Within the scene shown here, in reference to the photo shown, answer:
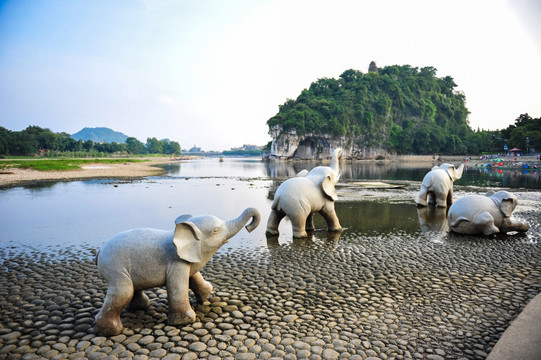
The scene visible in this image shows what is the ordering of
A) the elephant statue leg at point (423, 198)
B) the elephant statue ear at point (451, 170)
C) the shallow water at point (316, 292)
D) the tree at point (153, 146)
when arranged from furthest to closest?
the tree at point (153, 146) → the elephant statue ear at point (451, 170) → the elephant statue leg at point (423, 198) → the shallow water at point (316, 292)

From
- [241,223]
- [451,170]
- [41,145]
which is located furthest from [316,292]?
[41,145]

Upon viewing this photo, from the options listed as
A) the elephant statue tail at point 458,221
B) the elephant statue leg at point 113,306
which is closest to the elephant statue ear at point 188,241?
the elephant statue leg at point 113,306

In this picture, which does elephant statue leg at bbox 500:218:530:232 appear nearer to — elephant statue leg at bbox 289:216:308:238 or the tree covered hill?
elephant statue leg at bbox 289:216:308:238

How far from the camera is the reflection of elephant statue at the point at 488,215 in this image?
9320 mm

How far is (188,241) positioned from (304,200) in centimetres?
519

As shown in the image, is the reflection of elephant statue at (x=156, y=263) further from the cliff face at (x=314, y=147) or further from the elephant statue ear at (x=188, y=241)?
the cliff face at (x=314, y=147)

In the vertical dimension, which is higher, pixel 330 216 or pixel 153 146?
pixel 153 146

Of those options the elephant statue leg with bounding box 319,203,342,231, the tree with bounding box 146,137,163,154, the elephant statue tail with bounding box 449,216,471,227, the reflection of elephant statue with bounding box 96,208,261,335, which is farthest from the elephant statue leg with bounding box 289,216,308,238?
the tree with bounding box 146,137,163,154

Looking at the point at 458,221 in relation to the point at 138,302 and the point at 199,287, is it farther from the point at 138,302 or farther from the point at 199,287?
the point at 138,302

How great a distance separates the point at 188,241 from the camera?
4770 millimetres

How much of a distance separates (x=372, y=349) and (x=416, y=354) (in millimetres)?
479

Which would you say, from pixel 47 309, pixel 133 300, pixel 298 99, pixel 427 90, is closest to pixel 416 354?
pixel 133 300

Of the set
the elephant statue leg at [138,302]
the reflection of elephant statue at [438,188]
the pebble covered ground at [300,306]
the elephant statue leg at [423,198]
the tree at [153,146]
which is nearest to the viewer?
the pebble covered ground at [300,306]

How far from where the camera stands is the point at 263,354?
3.98 metres
